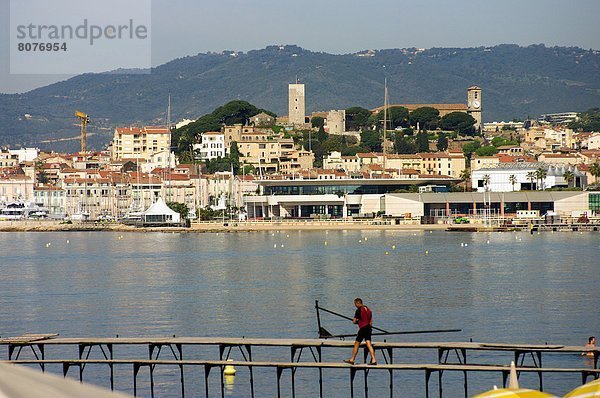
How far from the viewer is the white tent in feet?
302

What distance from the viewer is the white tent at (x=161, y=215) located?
91.9 meters

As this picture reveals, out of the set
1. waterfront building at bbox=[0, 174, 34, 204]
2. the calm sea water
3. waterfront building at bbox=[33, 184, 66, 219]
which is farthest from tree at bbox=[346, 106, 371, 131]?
the calm sea water

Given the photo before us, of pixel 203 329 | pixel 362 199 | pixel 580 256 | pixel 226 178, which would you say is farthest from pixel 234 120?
pixel 203 329

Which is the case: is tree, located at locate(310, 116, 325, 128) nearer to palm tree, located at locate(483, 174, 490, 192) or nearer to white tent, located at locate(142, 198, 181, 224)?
palm tree, located at locate(483, 174, 490, 192)

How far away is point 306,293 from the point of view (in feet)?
119

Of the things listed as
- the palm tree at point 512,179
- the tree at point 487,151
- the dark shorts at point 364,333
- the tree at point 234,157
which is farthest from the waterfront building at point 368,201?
the dark shorts at point 364,333

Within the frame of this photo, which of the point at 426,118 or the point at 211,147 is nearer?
the point at 211,147

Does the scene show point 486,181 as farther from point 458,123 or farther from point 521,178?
point 458,123

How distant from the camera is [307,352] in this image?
75.5ft

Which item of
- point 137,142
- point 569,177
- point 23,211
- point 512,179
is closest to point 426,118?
point 137,142

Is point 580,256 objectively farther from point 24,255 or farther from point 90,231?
point 90,231

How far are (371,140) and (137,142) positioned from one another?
2905 cm

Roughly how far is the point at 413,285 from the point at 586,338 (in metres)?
15.1

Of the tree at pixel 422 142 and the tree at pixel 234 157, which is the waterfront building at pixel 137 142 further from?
the tree at pixel 422 142
